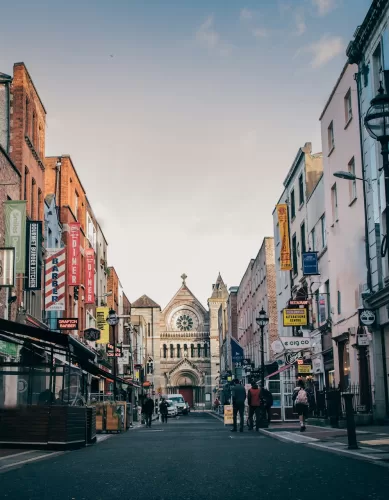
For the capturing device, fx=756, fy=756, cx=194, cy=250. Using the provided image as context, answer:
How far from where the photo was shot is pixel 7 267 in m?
25.8

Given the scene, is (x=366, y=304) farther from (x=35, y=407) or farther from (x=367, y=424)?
(x=35, y=407)

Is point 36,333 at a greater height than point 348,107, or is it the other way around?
point 348,107

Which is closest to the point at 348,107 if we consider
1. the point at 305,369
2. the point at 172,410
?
the point at 305,369

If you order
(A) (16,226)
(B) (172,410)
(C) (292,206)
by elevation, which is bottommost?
(B) (172,410)

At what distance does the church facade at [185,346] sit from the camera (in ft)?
361

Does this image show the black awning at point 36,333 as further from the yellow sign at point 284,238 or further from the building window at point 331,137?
the yellow sign at point 284,238

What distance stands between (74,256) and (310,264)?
14.4 meters

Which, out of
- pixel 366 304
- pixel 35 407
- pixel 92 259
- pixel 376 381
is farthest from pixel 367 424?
pixel 92 259

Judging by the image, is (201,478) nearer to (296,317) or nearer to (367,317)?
(367,317)

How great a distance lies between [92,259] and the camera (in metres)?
49.8

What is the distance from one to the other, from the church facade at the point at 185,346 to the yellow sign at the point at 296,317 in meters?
71.6

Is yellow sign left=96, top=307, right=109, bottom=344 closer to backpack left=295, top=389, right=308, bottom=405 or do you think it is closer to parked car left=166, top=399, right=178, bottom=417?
parked car left=166, top=399, right=178, bottom=417

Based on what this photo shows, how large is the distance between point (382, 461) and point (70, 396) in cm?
924

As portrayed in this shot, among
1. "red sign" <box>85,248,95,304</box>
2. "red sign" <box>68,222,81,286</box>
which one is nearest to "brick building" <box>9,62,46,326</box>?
"red sign" <box>68,222,81,286</box>
